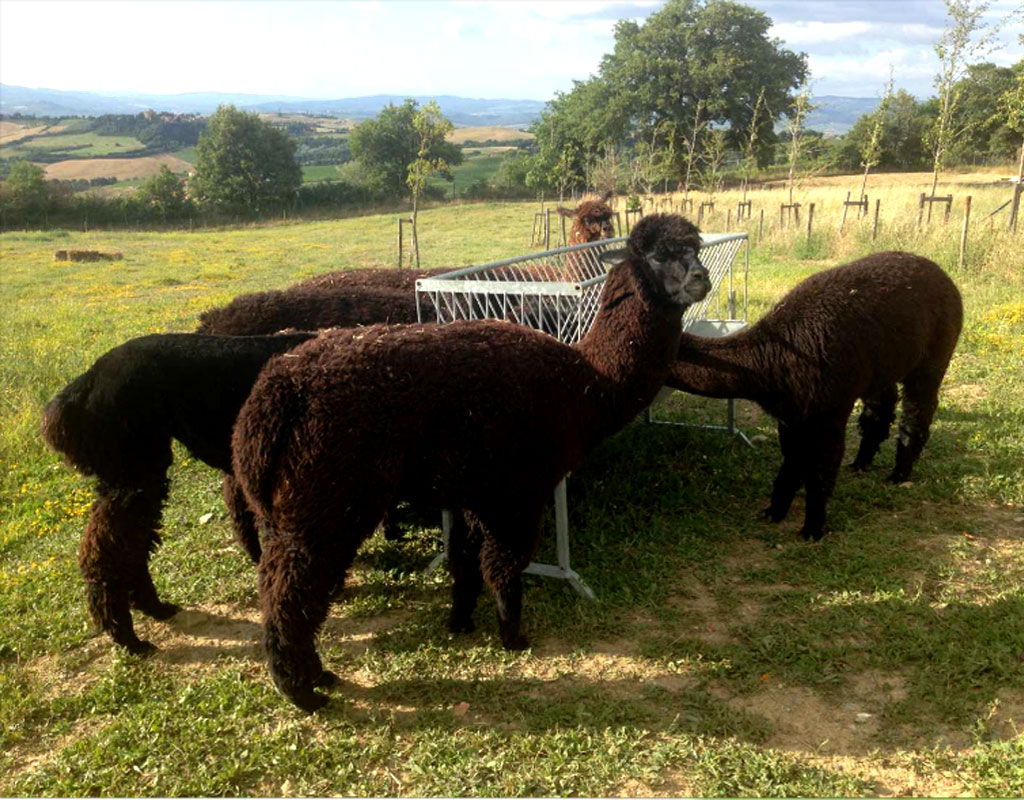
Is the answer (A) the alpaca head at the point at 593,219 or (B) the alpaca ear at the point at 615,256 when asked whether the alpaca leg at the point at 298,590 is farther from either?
(A) the alpaca head at the point at 593,219

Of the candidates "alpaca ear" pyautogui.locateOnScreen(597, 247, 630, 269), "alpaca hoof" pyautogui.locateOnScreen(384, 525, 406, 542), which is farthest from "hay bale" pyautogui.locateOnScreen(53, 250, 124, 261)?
"alpaca ear" pyautogui.locateOnScreen(597, 247, 630, 269)

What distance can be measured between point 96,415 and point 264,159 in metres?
58.7

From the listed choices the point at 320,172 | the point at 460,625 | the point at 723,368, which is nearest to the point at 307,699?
the point at 460,625

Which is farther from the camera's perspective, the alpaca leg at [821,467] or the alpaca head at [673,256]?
the alpaca leg at [821,467]

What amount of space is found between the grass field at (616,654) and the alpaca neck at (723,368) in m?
1.08

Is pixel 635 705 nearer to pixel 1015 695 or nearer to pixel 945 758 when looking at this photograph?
pixel 945 758

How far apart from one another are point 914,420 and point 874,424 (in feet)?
1.09

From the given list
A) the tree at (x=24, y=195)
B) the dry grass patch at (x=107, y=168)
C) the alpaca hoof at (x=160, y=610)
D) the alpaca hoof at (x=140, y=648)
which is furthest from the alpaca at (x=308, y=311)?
the dry grass patch at (x=107, y=168)

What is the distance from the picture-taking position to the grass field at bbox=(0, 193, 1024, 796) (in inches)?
124

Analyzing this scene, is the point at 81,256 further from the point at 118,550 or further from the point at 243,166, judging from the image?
the point at 243,166

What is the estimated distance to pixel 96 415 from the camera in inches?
147

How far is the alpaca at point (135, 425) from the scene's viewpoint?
12.3ft

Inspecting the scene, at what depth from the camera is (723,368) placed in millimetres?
5031

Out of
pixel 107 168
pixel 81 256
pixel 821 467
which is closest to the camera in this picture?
pixel 821 467
